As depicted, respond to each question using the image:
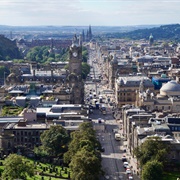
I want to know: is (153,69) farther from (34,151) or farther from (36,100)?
(34,151)

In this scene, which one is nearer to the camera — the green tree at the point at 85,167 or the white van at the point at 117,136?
the green tree at the point at 85,167

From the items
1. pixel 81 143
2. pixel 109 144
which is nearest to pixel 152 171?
pixel 81 143

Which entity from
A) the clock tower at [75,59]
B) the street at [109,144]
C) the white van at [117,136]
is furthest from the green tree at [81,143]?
the clock tower at [75,59]

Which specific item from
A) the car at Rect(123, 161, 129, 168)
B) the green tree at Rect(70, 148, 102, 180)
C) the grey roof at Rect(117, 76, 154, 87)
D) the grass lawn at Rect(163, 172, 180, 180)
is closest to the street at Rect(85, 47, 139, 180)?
the car at Rect(123, 161, 129, 168)

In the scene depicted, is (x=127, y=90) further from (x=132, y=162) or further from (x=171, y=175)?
(x=171, y=175)

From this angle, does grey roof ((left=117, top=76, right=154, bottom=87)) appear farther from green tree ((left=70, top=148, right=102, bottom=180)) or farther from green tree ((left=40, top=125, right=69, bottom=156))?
green tree ((left=70, top=148, right=102, bottom=180))

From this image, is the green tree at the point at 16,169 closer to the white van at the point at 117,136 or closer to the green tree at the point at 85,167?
the green tree at the point at 85,167

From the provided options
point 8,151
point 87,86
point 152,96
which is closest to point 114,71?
point 87,86
